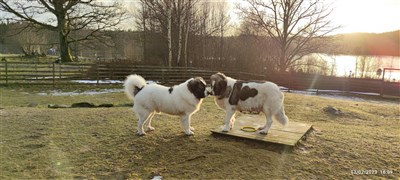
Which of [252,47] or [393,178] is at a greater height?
[252,47]

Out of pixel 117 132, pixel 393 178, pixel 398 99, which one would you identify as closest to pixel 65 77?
pixel 117 132

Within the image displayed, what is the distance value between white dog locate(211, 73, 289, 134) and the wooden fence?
15.7 metres

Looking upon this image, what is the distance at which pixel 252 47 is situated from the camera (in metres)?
29.9

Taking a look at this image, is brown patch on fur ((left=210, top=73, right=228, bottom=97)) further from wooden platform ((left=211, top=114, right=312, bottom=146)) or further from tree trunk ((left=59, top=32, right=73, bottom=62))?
tree trunk ((left=59, top=32, right=73, bottom=62))

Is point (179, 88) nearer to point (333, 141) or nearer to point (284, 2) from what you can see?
point (333, 141)

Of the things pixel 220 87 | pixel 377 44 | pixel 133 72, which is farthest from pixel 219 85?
pixel 377 44

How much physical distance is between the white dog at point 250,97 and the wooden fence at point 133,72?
15.7 metres

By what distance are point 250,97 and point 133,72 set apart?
17412 mm

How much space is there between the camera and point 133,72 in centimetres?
2148

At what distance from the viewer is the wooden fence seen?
18172mm

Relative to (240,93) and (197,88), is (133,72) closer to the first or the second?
(197,88)

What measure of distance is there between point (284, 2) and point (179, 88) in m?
25.9

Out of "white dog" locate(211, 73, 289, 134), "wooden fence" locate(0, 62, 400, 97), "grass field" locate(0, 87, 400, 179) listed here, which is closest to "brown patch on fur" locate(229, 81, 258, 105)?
"white dog" locate(211, 73, 289, 134)

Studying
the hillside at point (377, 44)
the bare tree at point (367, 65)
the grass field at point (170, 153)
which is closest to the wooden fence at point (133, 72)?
the bare tree at point (367, 65)
